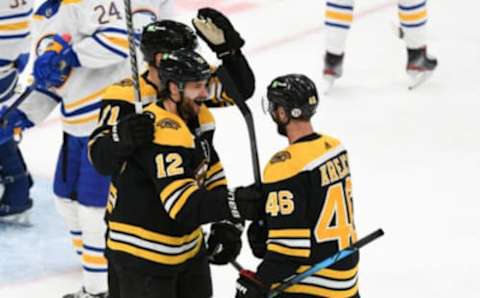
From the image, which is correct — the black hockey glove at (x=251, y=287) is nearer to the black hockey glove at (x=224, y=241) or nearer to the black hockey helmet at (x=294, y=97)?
the black hockey glove at (x=224, y=241)

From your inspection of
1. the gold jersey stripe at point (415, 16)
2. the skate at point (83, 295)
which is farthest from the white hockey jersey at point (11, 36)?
the gold jersey stripe at point (415, 16)

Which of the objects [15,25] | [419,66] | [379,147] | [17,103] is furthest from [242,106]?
[419,66]

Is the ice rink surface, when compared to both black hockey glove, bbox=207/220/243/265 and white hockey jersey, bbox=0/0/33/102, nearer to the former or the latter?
white hockey jersey, bbox=0/0/33/102

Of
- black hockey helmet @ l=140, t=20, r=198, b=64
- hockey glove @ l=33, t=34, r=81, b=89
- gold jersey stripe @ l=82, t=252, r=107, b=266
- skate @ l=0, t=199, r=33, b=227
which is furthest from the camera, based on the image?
skate @ l=0, t=199, r=33, b=227

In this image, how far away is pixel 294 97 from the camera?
3018mm

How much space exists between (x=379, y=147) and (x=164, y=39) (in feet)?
7.88

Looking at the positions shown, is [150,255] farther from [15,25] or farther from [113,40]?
[15,25]

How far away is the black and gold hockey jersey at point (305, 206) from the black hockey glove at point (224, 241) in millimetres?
345

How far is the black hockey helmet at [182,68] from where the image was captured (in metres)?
3.06

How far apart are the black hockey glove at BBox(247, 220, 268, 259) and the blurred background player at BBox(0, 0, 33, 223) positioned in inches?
56.0

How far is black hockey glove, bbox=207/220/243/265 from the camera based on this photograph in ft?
10.9

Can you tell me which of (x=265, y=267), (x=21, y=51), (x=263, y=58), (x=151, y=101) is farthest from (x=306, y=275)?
(x=263, y=58)

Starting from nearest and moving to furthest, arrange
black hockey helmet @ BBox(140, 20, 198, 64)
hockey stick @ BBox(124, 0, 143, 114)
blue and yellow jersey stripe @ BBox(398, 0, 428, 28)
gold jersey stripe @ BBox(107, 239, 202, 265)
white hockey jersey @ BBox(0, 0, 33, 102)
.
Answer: hockey stick @ BBox(124, 0, 143, 114) < gold jersey stripe @ BBox(107, 239, 202, 265) < black hockey helmet @ BBox(140, 20, 198, 64) < white hockey jersey @ BBox(0, 0, 33, 102) < blue and yellow jersey stripe @ BBox(398, 0, 428, 28)

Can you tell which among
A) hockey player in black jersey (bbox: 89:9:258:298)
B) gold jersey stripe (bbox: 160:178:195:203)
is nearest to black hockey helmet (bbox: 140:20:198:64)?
hockey player in black jersey (bbox: 89:9:258:298)
